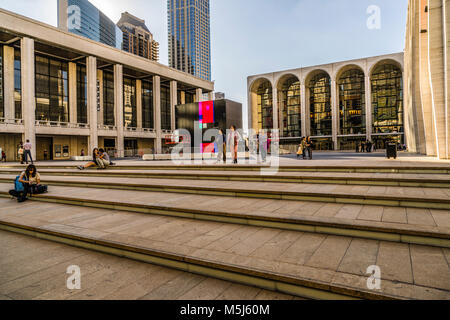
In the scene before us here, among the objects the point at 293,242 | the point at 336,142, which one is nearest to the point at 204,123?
A: the point at 293,242

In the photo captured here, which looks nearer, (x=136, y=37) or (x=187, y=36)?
(x=136, y=37)

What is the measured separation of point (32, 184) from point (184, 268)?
7305 mm

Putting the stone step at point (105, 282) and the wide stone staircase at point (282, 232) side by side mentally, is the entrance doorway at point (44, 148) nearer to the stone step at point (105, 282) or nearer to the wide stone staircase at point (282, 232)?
the wide stone staircase at point (282, 232)

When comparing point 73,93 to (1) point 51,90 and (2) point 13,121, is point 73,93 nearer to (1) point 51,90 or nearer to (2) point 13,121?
(1) point 51,90

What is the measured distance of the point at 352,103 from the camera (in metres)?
62.6

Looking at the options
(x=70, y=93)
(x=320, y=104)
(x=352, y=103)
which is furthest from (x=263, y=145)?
(x=352, y=103)

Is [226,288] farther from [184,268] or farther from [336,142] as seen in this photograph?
[336,142]

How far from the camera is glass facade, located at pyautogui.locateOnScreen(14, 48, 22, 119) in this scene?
32644 mm

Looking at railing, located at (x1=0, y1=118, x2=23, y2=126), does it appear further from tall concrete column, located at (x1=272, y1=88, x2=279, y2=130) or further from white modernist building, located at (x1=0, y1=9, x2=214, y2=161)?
tall concrete column, located at (x1=272, y1=88, x2=279, y2=130)

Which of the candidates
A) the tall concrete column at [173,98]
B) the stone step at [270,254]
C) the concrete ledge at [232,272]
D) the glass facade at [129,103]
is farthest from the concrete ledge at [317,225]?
the tall concrete column at [173,98]

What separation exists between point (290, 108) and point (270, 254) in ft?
230

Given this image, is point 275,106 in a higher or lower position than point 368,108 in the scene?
higher

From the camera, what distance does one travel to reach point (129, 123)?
49.4 meters

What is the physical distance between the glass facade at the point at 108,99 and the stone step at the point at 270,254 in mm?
44115
